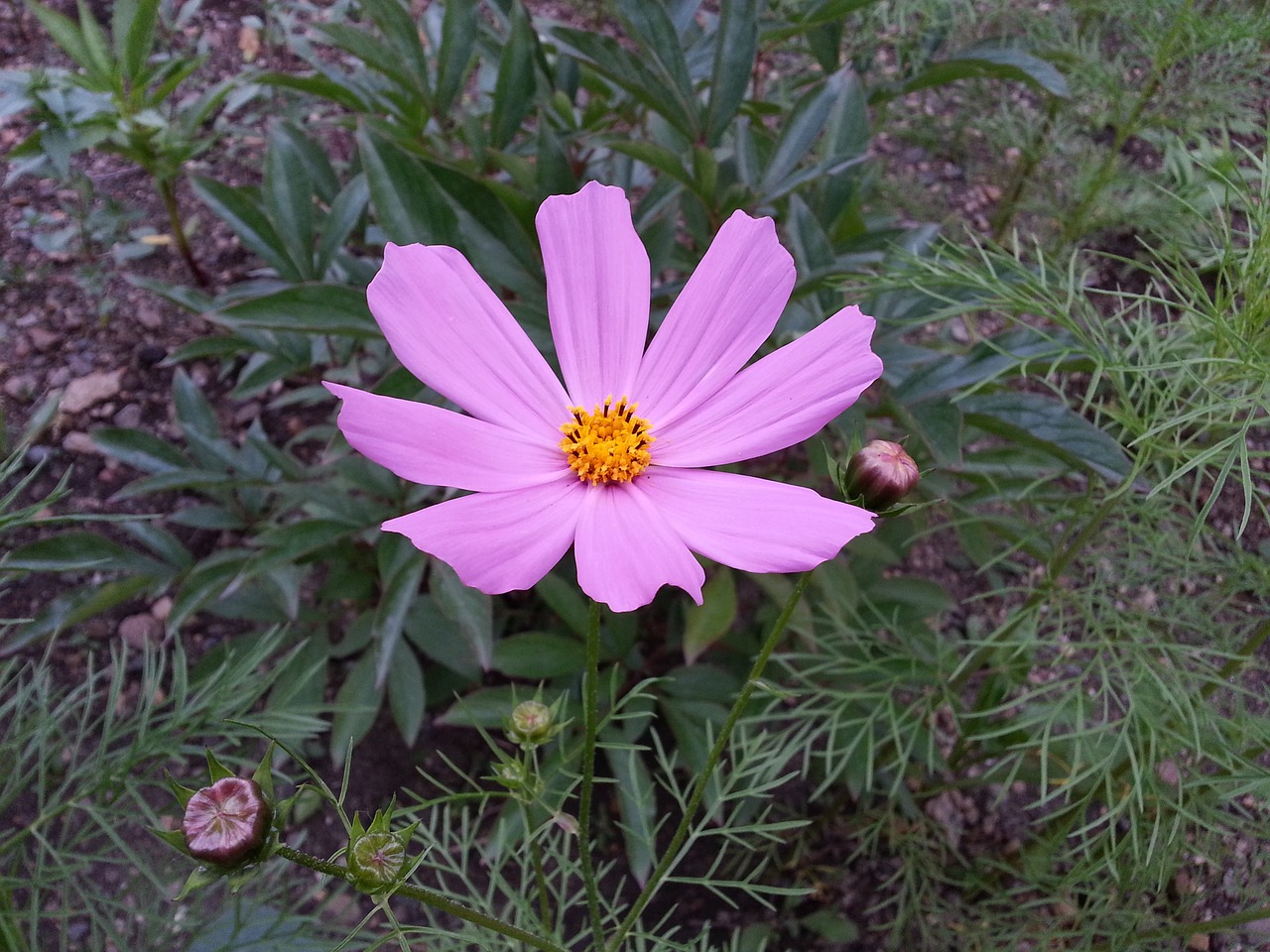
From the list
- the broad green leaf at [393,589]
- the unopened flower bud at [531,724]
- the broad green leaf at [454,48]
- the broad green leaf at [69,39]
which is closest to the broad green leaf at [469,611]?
the broad green leaf at [393,589]

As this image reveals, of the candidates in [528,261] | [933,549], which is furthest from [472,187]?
[933,549]

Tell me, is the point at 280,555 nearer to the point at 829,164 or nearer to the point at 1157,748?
the point at 829,164

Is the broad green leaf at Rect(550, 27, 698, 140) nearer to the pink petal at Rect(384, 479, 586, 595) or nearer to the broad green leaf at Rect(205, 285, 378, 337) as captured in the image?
the broad green leaf at Rect(205, 285, 378, 337)

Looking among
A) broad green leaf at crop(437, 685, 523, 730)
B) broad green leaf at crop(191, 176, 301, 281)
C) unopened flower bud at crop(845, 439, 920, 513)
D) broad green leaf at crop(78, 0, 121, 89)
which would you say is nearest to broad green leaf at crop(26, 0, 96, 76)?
broad green leaf at crop(78, 0, 121, 89)

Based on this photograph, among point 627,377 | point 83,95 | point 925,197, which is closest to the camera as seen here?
point 627,377

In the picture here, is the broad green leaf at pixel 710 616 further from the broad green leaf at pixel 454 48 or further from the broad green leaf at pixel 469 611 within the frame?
the broad green leaf at pixel 454 48

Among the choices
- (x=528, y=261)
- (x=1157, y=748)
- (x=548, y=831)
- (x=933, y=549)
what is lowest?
(x=933, y=549)
